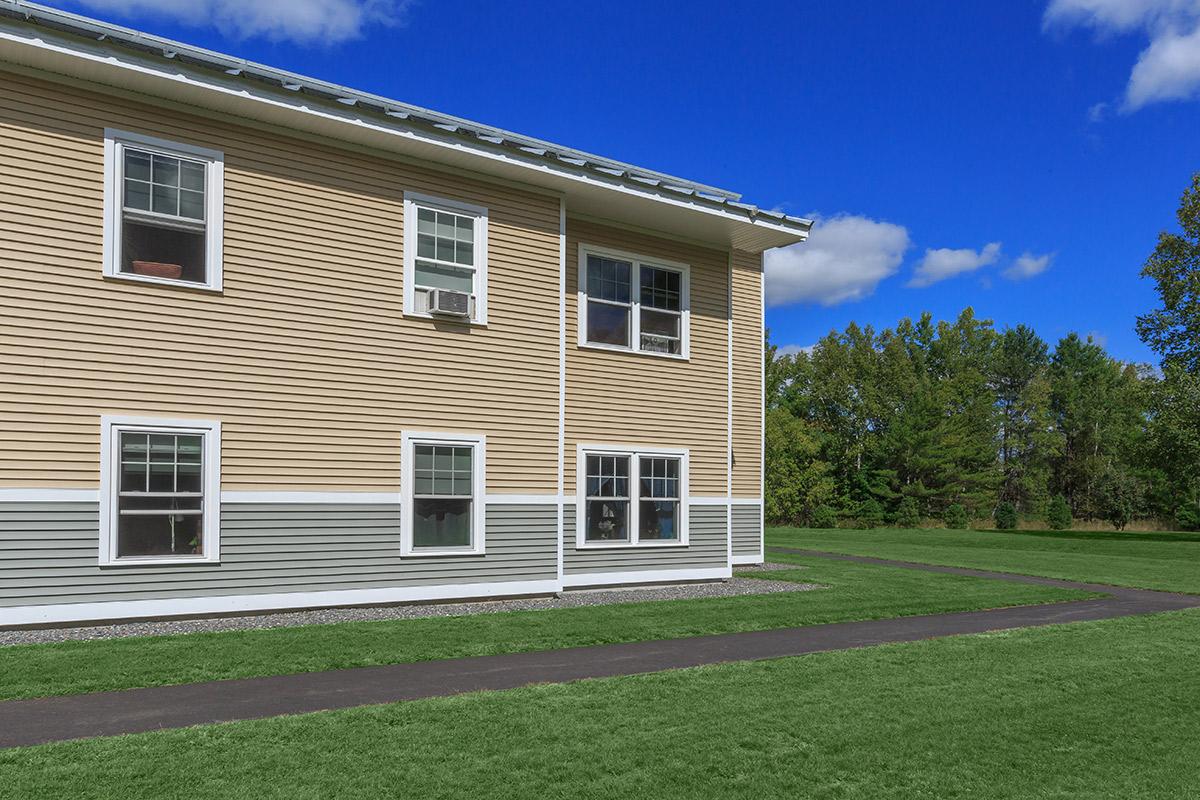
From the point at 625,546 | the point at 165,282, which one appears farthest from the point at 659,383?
the point at 165,282

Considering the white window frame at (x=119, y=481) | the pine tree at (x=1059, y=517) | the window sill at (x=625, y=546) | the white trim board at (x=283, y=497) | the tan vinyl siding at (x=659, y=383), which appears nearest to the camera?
the white trim board at (x=283, y=497)

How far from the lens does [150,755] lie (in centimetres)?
559

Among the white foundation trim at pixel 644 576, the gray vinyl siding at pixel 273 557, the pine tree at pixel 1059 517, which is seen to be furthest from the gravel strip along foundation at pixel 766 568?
the pine tree at pixel 1059 517

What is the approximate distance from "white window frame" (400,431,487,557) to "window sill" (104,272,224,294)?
122 inches

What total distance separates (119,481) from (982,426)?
5914 cm

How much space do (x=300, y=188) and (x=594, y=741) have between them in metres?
8.91

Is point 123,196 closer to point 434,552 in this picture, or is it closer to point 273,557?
point 273,557

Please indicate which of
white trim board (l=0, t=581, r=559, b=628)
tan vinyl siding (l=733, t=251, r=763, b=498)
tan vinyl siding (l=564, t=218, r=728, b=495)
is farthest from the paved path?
tan vinyl siding (l=733, t=251, r=763, b=498)

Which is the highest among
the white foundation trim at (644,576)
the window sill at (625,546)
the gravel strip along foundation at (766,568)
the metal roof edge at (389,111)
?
the metal roof edge at (389,111)

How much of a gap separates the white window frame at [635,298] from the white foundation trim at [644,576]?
3.70 meters

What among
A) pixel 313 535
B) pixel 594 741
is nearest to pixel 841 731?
pixel 594 741

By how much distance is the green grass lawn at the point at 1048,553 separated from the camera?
18.9 meters

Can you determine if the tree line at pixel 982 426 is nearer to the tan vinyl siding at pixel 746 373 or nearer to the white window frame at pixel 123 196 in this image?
the tan vinyl siding at pixel 746 373

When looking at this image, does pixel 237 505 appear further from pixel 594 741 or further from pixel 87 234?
pixel 594 741
